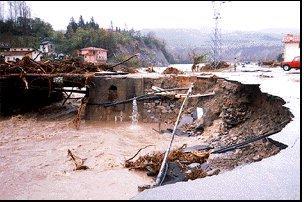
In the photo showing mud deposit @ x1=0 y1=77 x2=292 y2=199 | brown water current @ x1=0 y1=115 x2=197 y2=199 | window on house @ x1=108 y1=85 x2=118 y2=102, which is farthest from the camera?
window on house @ x1=108 y1=85 x2=118 y2=102

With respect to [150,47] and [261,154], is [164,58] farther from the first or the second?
[261,154]

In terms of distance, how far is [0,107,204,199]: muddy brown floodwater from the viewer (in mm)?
7059

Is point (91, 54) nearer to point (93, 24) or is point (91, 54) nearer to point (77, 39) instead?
point (77, 39)

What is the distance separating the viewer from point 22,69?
15188 mm

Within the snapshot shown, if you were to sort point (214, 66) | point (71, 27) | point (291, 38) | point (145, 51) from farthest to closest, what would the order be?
point (145, 51), point (71, 27), point (291, 38), point (214, 66)

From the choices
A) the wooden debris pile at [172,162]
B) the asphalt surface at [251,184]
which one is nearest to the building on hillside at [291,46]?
the wooden debris pile at [172,162]

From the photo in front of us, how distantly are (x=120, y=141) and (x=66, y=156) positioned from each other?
2.16 meters

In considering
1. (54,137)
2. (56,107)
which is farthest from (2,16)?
(54,137)

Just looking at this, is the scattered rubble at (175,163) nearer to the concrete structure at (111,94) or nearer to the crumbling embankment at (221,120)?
the crumbling embankment at (221,120)

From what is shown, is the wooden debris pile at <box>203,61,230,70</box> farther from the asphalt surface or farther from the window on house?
the asphalt surface

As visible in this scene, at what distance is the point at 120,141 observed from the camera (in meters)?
11.7

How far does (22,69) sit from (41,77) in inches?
37.9

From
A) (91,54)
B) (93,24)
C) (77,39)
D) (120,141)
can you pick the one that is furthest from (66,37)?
(120,141)

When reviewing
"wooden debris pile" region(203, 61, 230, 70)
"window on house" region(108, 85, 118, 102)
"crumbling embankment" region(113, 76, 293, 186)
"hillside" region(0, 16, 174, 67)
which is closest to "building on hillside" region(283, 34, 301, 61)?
"wooden debris pile" region(203, 61, 230, 70)
